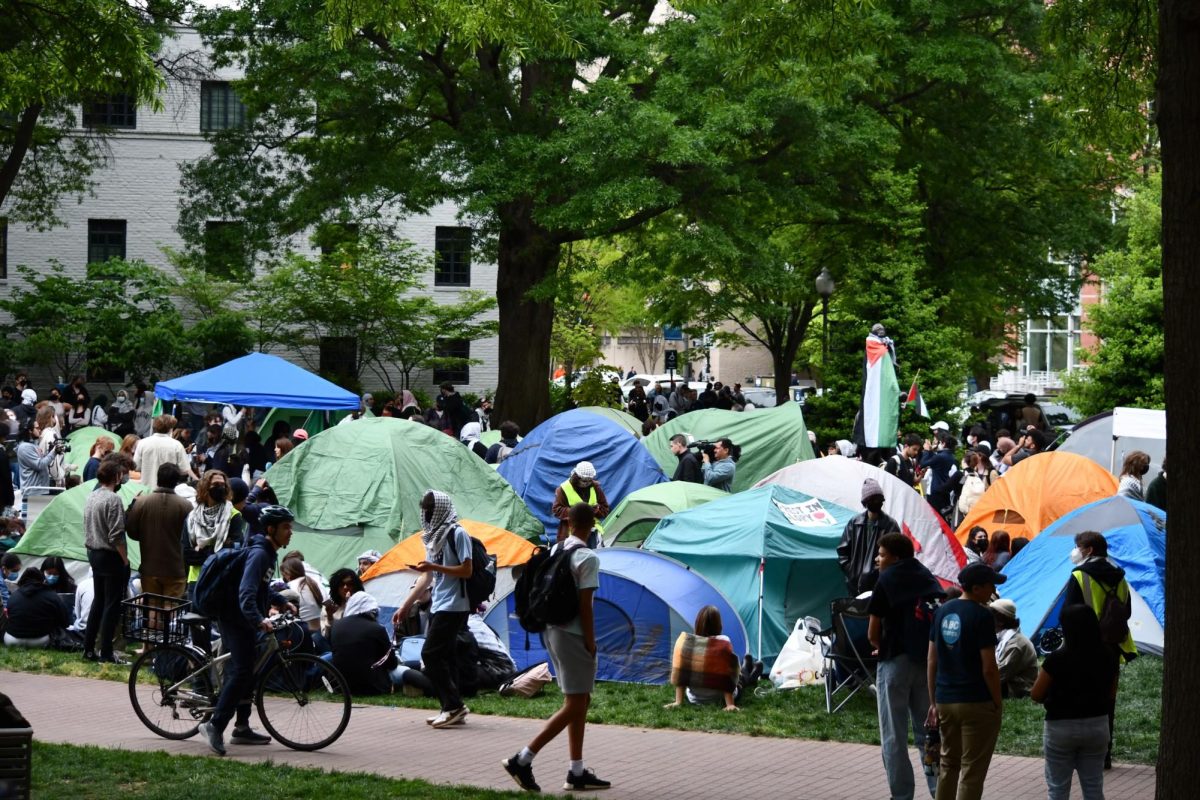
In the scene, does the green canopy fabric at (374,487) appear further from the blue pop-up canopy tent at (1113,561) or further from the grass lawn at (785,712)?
the blue pop-up canopy tent at (1113,561)

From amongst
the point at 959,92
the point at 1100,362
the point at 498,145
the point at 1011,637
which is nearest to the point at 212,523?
the point at 1011,637

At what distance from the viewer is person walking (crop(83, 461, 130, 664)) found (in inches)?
501

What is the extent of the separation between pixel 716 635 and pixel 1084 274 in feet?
83.0

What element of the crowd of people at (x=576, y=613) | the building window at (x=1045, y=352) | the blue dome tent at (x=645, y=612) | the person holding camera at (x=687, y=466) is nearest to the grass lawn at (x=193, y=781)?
the crowd of people at (x=576, y=613)

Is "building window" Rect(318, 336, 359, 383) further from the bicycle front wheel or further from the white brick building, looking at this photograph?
the bicycle front wheel

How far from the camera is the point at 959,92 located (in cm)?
2852

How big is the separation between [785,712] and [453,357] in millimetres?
32115

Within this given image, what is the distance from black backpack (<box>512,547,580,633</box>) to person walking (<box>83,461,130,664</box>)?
5.49 metres

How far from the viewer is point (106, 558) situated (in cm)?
1283

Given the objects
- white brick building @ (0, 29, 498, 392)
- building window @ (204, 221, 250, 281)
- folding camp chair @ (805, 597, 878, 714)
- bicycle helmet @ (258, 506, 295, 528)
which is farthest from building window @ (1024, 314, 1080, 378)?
bicycle helmet @ (258, 506, 295, 528)

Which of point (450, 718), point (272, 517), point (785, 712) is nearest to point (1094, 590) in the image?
point (785, 712)

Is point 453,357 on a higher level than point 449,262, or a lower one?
lower

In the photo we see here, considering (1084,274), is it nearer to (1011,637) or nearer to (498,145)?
(498,145)

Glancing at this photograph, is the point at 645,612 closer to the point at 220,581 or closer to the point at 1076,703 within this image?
the point at 220,581
